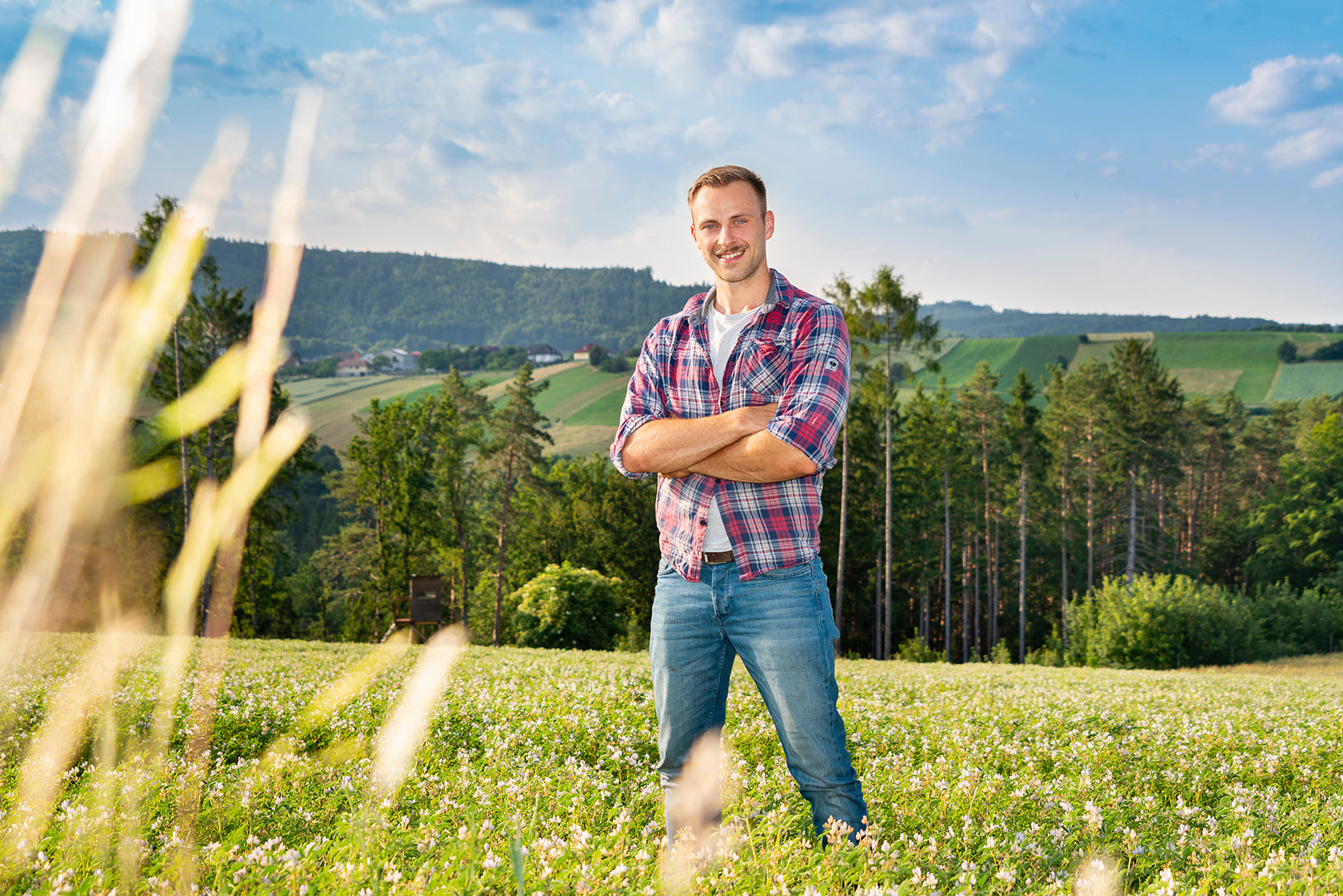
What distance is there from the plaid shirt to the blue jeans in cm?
12

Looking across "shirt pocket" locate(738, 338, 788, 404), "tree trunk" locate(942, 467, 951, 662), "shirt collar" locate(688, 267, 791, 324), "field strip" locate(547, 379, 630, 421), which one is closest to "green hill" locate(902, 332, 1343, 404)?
"field strip" locate(547, 379, 630, 421)

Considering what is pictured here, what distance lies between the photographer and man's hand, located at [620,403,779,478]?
3.66 meters

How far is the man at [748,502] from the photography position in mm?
3504

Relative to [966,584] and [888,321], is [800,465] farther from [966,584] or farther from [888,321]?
[966,584]

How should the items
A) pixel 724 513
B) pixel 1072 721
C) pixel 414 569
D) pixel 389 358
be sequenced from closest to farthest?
pixel 724 513
pixel 1072 721
pixel 414 569
pixel 389 358

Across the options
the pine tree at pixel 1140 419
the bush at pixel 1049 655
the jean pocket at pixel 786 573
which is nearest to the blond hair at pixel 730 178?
the jean pocket at pixel 786 573

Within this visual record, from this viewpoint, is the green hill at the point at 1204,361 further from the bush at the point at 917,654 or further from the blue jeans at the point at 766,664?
the blue jeans at the point at 766,664

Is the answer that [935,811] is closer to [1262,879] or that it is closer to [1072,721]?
[1262,879]

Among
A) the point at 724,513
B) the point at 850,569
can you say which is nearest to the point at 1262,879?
the point at 724,513

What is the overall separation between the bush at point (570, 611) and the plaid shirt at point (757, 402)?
1159 inches

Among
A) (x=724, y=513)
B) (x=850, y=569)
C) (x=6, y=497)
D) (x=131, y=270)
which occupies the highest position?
(x=131, y=270)

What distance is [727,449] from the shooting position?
3670mm

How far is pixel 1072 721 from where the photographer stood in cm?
800

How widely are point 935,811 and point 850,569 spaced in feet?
163
